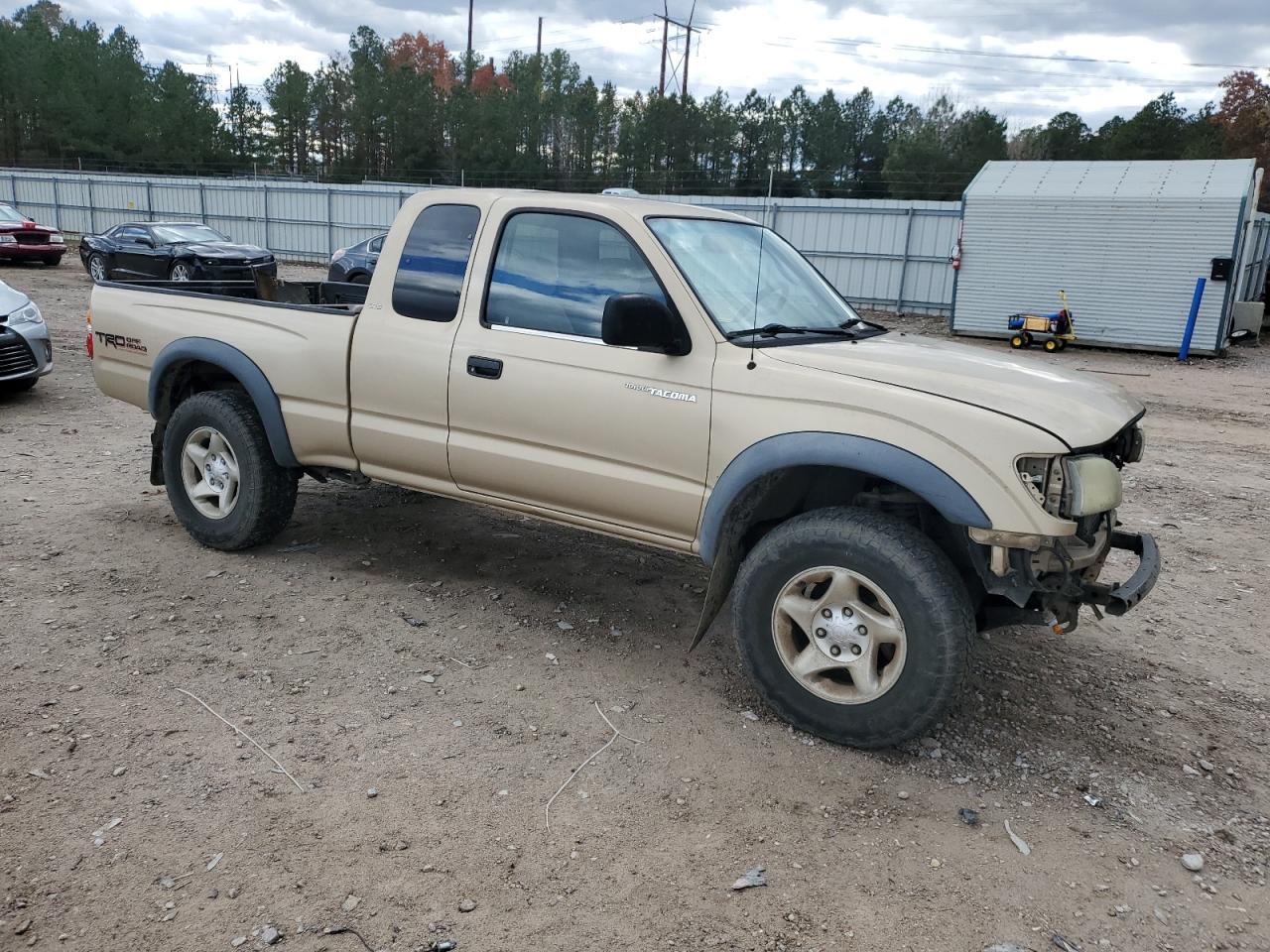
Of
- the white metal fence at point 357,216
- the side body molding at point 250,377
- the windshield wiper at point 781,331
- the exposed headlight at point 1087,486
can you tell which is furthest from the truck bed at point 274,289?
the white metal fence at point 357,216

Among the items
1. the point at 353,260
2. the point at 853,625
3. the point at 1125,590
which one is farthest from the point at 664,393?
the point at 353,260

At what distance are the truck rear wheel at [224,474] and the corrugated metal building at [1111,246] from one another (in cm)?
1597

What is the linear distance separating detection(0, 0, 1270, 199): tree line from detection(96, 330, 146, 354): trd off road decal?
80.9 ft

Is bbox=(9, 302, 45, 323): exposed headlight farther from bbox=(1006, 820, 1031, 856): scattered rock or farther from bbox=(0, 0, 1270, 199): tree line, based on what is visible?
bbox=(0, 0, 1270, 199): tree line

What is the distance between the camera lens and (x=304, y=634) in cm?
452

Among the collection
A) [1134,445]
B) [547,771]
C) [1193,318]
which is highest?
[1134,445]

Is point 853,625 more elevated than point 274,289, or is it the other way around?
point 274,289

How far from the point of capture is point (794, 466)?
3656 millimetres

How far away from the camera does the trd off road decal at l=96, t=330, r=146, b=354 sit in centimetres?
560

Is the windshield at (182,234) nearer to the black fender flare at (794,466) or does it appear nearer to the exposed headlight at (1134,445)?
the black fender flare at (794,466)

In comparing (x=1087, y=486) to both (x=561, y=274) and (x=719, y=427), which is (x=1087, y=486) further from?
(x=561, y=274)

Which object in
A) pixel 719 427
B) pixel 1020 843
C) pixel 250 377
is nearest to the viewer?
pixel 1020 843

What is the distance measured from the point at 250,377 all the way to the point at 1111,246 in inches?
638

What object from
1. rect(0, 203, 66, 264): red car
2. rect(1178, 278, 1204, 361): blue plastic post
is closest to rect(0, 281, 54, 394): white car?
rect(0, 203, 66, 264): red car
